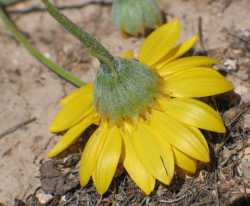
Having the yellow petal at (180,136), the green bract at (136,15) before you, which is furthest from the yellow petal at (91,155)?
the green bract at (136,15)

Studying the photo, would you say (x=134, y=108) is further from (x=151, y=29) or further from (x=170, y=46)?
(x=151, y=29)

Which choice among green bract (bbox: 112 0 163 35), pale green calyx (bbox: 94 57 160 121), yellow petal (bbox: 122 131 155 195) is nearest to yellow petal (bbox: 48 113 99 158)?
pale green calyx (bbox: 94 57 160 121)

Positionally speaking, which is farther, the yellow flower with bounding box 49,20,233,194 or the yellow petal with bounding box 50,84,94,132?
the yellow petal with bounding box 50,84,94,132

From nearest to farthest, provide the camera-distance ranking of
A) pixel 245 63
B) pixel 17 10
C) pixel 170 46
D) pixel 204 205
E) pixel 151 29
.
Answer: pixel 204 205 < pixel 170 46 < pixel 245 63 < pixel 151 29 < pixel 17 10

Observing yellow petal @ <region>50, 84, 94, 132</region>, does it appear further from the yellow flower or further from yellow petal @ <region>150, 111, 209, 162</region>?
yellow petal @ <region>150, 111, 209, 162</region>

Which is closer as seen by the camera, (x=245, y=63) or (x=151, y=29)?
(x=245, y=63)

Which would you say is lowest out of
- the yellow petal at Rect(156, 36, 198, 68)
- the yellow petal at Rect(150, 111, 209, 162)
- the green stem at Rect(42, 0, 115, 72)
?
the yellow petal at Rect(150, 111, 209, 162)

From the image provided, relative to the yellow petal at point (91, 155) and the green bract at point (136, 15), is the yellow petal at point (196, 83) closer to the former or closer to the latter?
the yellow petal at point (91, 155)

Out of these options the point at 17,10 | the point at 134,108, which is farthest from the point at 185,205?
the point at 17,10

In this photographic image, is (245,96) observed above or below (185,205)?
above
